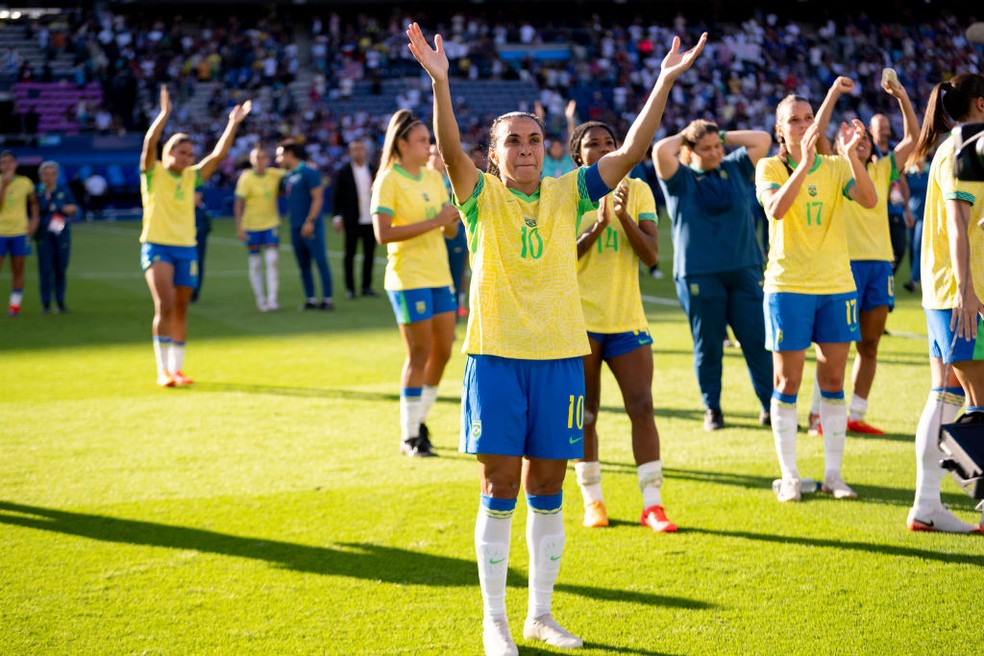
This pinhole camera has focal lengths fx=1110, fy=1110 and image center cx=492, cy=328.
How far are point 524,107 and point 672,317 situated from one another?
27.6m

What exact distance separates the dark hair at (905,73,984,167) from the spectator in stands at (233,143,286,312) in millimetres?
11729

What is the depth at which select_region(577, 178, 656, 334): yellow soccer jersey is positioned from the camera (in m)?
6.07

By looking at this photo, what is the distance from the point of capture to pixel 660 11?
45.4 m

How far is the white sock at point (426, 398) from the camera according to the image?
318 inches

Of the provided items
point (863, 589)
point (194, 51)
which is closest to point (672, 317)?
point (863, 589)

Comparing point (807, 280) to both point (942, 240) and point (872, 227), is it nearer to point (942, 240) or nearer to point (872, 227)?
point (942, 240)

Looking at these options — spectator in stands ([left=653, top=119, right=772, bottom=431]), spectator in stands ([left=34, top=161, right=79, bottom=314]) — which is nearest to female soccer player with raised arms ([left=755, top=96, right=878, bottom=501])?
spectator in stands ([left=653, top=119, right=772, bottom=431])

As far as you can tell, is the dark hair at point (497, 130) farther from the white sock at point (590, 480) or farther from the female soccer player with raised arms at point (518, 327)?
the white sock at point (590, 480)

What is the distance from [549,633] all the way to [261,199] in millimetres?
12478

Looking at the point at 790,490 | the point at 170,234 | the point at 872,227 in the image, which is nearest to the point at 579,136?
the point at 790,490

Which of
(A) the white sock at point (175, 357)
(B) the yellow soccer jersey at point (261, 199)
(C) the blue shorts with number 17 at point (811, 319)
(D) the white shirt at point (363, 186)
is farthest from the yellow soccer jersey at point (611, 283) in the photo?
(D) the white shirt at point (363, 186)

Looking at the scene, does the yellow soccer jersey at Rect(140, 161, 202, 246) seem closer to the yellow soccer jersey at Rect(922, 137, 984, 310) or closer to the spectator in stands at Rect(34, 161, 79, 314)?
the spectator in stands at Rect(34, 161, 79, 314)

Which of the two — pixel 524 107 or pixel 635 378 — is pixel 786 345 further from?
pixel 524 107

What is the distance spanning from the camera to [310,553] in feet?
19.3
